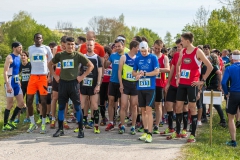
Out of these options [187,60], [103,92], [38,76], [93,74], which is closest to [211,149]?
[187,60]

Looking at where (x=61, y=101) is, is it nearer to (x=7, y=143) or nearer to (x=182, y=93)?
(x=7, y=143)

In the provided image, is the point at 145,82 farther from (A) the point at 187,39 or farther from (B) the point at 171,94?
(A) the point at 187,39

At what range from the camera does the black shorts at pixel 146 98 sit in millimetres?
7252

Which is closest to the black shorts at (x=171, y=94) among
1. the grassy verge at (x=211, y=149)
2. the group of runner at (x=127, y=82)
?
the group of runner at (x=127, y=82)

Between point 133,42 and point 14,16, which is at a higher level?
point 14,16

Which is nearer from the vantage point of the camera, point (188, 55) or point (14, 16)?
point (188, 55)

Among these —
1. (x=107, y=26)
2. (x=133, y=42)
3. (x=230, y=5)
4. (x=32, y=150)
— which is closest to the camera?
(x=32, y=150)

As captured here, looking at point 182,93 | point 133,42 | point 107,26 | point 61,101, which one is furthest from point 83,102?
point 107,26

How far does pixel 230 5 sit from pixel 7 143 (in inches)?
703

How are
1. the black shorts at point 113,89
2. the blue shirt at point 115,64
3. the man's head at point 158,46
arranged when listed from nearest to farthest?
the man's head at point 158,46
the blue shirt at point 115,64
the black shorts at point 113,89

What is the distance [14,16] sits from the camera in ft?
255

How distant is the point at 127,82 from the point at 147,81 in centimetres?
89

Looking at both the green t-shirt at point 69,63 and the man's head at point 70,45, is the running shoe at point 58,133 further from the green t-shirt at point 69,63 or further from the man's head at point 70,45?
the man's head at point 70,45

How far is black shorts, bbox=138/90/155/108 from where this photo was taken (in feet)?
23.8
